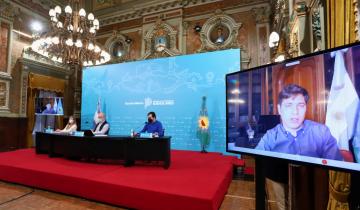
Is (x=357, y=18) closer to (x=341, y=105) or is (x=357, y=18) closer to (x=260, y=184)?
(x=341, y=105)

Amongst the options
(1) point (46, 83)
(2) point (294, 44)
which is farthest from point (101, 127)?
(1) point (46, 83)

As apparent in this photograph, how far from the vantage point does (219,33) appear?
292 inches

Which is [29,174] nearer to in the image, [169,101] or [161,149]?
[161,149]

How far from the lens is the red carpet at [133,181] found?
2.67 meters

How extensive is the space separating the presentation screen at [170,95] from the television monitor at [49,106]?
82 centimetres

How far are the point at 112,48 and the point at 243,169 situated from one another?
280 inches

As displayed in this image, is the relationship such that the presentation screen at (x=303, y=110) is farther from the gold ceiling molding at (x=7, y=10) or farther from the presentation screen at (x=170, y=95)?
the gold ceiling molding at (x=7, y=10)

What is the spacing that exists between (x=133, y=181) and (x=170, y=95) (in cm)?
419

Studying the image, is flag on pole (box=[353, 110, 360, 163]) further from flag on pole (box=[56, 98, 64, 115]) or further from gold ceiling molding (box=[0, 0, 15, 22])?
gold ceiling molding (box=[0, 0, 15, 22])

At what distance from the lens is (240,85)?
2.09 metres

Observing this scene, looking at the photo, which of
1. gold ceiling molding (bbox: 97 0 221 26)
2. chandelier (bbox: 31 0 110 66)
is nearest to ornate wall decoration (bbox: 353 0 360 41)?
chandelier (bbox: 31 0 110 66)

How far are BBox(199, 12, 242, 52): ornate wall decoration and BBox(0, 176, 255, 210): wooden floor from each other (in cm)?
502

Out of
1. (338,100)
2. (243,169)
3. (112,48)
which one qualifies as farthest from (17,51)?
(338,100)

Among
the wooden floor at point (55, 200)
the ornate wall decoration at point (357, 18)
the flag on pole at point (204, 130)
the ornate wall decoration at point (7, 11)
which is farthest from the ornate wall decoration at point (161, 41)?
the ornate wall decoration at point (357, 18)
